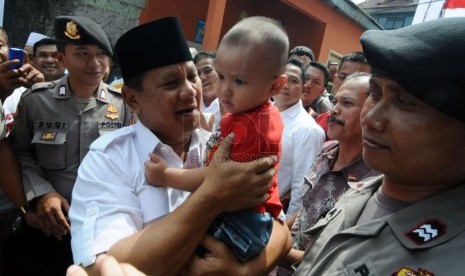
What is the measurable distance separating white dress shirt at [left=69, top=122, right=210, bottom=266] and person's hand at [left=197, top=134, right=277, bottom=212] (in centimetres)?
34

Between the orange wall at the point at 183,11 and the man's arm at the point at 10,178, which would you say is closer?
the man's arm at the point at 10,178

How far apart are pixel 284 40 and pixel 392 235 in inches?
51.2

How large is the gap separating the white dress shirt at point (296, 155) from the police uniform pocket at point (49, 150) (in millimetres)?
2121

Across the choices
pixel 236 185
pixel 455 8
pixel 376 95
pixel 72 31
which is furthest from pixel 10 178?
pixel 455 8

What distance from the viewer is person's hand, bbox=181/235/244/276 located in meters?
1.47

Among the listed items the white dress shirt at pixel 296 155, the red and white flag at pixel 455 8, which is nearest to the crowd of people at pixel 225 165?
the white dress shirt at pixel 296 155

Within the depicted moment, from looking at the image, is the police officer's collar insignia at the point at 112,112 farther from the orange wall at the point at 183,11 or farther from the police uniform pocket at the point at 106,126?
the orange wall at the point at 183,11

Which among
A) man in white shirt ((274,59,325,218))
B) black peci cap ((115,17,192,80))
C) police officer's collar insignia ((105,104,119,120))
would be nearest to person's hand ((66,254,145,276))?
black peci cap ((115,17,192,80))

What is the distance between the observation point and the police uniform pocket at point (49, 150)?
8.81 feet

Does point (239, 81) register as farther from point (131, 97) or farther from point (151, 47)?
point (131, 97)

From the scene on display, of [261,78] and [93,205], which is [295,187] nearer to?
[261,78]

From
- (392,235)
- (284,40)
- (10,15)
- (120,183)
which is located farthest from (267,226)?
(10,15)

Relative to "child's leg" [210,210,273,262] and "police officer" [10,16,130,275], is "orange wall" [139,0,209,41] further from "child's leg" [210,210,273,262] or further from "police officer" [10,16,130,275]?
"child's leg" [210,210,273,262]

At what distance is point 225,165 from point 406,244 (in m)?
0.80
